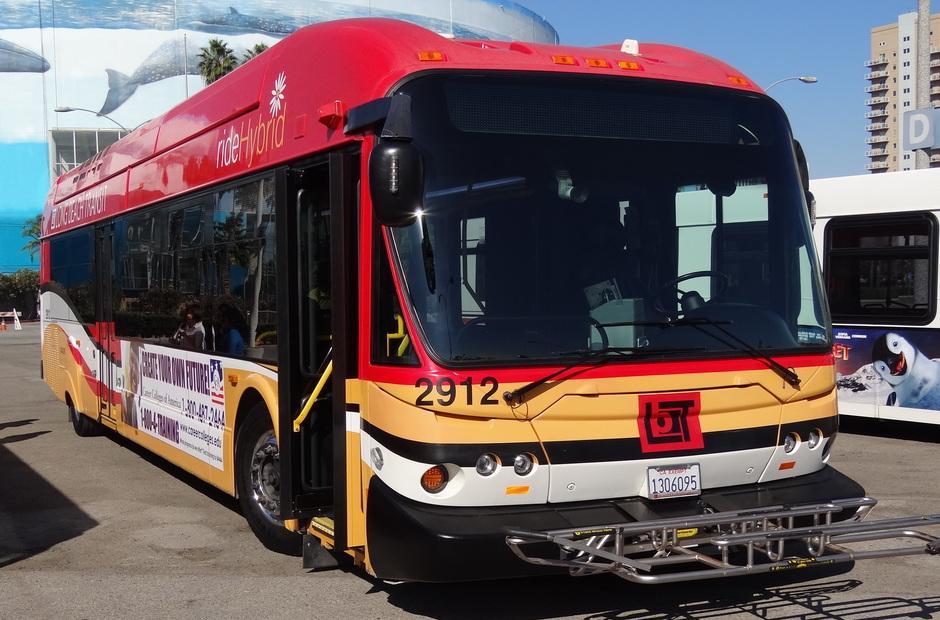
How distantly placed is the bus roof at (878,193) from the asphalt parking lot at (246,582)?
3.36 metres

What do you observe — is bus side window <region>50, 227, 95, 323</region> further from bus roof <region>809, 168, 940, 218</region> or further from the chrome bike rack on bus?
the chrome bike rack on bus

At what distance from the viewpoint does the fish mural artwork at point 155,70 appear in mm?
89438

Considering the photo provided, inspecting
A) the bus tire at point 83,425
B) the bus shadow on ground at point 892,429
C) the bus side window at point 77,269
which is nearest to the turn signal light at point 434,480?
the bus side window at point 77,269

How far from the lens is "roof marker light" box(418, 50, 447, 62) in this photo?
5770 mm

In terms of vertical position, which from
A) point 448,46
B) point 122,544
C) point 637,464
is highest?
point 448,46

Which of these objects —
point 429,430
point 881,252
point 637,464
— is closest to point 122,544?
point 429,430

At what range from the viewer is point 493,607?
6.24 metres

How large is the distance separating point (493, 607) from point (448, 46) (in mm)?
3081

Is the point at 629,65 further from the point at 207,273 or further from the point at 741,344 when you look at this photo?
the point at 207,273

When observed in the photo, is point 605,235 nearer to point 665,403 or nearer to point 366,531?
point 665,403

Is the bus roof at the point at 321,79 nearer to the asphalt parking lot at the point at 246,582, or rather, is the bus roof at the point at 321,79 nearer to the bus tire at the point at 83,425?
the asphalt parking lot at the point at 246,582

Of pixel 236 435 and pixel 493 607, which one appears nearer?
pixel 493 607

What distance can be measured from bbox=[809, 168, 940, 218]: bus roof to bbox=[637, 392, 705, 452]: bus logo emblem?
7.67 metres

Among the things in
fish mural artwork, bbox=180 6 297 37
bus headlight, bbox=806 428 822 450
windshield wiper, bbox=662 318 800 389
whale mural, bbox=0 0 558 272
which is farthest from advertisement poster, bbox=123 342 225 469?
fish mural artwork, bbox=180 6 297 37
